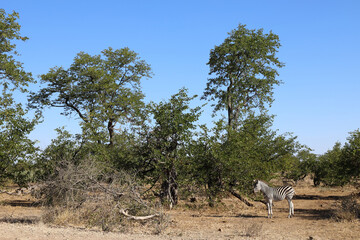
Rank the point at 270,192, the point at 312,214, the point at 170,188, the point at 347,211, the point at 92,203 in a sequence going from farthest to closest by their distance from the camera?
the point at 170,188, the point at 312,214, the point at 270,192, the point at 347,211, the point at 92,203

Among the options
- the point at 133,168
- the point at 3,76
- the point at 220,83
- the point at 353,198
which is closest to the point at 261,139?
the point at 353,198

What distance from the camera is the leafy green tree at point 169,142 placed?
19.2m

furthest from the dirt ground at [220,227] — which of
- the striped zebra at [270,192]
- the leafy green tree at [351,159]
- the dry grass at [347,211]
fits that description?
the leafy green tree at [351,159]

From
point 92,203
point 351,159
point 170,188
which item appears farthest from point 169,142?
point 351,159

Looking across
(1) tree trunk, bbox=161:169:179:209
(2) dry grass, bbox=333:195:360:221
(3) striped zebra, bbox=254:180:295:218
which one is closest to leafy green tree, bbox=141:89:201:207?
(1) tree trunk, bbox=161:169:179:209

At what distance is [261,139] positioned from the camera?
75.1 feet

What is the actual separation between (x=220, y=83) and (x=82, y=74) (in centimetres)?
1351

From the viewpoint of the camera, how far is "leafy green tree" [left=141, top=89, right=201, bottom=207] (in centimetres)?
1923

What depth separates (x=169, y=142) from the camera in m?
19.5

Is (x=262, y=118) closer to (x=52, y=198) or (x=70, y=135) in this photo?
(x=70, y=135)

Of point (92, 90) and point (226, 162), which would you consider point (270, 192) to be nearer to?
point (226, 162)

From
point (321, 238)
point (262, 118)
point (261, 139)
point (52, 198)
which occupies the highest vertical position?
point (262, 118)

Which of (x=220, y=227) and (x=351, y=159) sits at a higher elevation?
(x=351, y=159)

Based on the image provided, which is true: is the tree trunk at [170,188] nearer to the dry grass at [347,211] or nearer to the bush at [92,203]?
the bush at [92,203]
